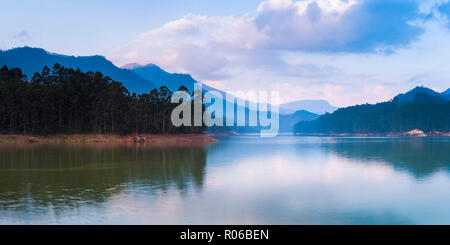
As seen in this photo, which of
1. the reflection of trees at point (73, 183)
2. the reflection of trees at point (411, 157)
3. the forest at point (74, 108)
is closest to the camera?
the reflection of trees at point (73, 183)

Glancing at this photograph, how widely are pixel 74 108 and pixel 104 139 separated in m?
19.7

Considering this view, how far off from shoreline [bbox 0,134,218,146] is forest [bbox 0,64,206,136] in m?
3.84

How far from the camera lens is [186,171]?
39188 mm

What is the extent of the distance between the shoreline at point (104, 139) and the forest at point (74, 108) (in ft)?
12.6

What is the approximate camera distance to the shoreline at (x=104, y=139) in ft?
370

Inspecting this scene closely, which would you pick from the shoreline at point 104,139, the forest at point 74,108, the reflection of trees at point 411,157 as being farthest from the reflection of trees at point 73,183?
the forest at point 74,108

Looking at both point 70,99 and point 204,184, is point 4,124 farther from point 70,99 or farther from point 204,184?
point 204,184

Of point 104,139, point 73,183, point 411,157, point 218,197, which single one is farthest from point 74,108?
point 218,197

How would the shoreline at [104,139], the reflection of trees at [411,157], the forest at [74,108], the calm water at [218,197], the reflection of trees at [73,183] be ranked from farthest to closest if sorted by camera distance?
the forest at [74,108], the shoreline at [104,139], the reflection of trees at [411,157], the reflection of trees at [73,183], the calm water at [218,197]

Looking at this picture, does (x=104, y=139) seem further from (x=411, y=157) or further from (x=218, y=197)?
(x=218, y=197)

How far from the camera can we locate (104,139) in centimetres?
12431

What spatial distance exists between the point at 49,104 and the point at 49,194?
109513 millimetres

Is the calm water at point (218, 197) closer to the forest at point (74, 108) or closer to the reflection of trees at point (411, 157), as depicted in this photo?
A: the reflection of trees at point (411, 157)
